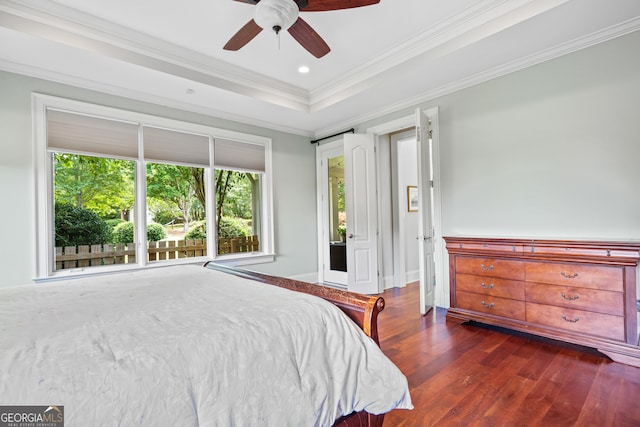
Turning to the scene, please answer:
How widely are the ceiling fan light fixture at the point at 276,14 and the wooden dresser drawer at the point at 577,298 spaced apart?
3.01 meters

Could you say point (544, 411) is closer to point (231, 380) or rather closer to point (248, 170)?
point (231, 380)

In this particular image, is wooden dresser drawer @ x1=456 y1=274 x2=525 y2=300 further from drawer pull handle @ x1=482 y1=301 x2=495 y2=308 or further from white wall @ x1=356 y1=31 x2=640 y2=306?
white wall @ x1=356 y1=31 x2=640 y2=306

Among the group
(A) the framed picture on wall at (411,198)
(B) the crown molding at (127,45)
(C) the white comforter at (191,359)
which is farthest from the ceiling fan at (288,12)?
(A) the framed picture on wall at (411,198)

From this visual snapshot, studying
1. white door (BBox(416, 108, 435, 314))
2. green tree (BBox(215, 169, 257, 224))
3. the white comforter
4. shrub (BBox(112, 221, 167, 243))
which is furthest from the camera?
green tree (BBox(215, 169, 257, 224))

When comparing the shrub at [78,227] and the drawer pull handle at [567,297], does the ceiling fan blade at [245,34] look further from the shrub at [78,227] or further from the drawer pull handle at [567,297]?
the drawer pull handle at [567,297]

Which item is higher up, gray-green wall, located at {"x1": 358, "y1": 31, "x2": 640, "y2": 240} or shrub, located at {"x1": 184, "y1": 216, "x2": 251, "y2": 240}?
gray-green wall, located at {"x1": 358, "y1": 31, "x2": 640, "y2": 240}

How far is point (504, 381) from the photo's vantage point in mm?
2121

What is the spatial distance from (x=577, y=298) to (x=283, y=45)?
3.57 metres

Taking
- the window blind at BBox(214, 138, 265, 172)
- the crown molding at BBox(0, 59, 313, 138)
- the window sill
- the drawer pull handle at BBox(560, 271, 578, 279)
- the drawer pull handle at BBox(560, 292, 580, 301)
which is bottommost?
the drawer pull handle at BBox(560, 292, 580, 301)

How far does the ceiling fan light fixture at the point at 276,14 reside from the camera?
2113 mm

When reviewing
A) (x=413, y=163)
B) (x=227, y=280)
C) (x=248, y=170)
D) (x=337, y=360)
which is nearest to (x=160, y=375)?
(x=337, y=360)

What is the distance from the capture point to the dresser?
234 centimetres

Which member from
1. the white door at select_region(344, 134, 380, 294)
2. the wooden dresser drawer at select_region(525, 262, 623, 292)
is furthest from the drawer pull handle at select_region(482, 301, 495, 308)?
the white door at select_region(344, 134, 380, 294)

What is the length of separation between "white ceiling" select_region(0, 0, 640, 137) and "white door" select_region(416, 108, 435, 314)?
1.97 feet
